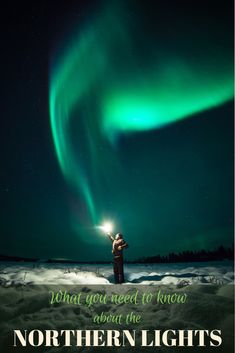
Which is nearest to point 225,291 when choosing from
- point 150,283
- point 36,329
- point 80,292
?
point 150,283

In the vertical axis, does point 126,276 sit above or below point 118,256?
below

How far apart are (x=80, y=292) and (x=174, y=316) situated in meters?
2.26

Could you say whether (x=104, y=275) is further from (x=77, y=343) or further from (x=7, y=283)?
(x=77, y=343)

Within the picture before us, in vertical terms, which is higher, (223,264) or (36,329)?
(223,264)

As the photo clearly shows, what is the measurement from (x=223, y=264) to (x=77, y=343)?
7.45 metres

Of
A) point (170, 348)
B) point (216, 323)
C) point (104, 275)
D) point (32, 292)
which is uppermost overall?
point (104, 275)

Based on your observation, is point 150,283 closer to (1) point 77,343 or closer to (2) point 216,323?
(2) point 216,323

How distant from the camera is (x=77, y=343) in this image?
537cm

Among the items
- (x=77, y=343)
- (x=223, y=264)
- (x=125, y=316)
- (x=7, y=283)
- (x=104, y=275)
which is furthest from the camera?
(x=223, y=264)

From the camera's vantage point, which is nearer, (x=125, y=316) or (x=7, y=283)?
(x=125, y=316)

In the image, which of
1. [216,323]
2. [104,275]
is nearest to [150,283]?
[104,275]

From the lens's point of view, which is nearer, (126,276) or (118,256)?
(118,256)

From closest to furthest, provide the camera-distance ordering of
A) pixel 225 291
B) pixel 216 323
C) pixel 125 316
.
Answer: pixel 216 323 → pixel 125 316 → pixel 225 291

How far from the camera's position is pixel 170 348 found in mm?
5391
